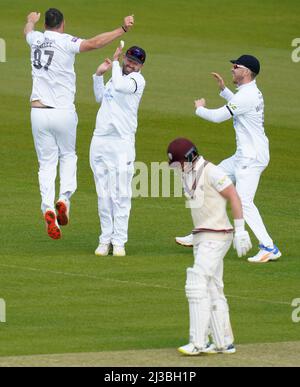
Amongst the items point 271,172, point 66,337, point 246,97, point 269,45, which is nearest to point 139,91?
point 246,97

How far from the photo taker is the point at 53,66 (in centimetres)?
2020

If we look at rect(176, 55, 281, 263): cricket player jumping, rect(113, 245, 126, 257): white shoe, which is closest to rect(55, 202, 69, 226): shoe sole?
rect(113, 245, 126, 257): white shoe

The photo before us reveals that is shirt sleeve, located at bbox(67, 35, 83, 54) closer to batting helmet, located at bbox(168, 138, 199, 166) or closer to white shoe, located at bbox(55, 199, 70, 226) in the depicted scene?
white shoe, located at bbox(55, 199, 70, 226)

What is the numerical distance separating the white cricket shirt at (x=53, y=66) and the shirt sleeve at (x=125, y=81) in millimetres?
638

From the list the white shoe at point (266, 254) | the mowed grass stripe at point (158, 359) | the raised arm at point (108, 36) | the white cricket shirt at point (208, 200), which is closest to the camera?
the mowed grass stripe at point (158, 359)

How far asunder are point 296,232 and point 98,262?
4313 millimetres

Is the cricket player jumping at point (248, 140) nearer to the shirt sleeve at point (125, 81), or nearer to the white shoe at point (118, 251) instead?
the shirt sleeve at point (125, 81)

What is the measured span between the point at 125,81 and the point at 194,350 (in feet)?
20.7

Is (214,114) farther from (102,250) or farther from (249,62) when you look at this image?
(102,250)

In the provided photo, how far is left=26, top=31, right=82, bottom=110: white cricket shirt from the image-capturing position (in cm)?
2014

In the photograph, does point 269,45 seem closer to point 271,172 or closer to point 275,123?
point 275,123

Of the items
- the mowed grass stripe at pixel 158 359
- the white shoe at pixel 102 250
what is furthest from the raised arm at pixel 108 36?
the mowed grass stripe at pixel 158 359

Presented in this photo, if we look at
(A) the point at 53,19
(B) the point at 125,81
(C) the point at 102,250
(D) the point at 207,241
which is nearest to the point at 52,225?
(C) the point at 102,250

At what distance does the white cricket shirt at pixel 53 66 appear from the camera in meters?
20.1
